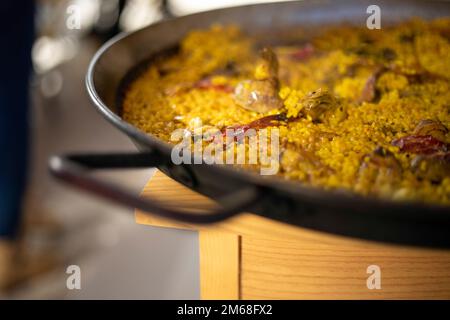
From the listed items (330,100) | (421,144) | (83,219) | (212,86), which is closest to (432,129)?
(421,144)

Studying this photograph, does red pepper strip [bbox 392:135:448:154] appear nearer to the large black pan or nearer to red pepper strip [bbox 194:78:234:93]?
the large black pan

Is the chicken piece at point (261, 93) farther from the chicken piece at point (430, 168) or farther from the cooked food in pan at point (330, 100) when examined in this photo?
the chicken piece at point (430, 168)

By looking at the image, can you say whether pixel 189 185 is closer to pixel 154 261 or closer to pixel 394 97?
pixel 394 97

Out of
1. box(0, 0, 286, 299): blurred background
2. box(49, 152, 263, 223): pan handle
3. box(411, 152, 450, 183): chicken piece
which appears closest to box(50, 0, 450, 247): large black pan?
box(49, 152, 263, 223): pan handle

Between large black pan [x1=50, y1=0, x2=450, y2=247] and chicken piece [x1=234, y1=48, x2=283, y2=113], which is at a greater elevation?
chicken piece [x1=234, y1=48, x2=283, y2=113]

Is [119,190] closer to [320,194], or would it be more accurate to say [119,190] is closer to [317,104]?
[320,194]

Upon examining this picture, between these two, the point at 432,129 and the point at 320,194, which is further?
the point at 432,129

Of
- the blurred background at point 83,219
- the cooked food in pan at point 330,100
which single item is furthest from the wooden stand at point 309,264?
the blurred background at point 83,219
